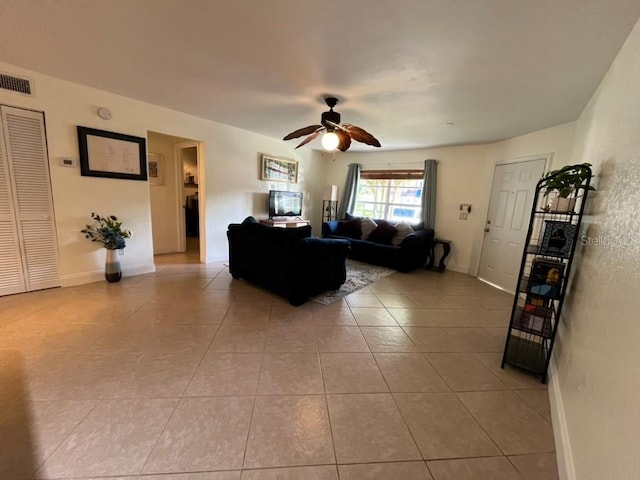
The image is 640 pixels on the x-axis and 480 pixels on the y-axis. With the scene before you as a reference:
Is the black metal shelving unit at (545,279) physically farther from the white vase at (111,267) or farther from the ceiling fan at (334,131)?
the white vase at (111,267)

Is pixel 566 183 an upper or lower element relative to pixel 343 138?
lower

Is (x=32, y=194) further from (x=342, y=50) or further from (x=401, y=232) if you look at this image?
(x=401, y=232)

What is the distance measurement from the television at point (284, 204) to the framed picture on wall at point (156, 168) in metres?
2.08

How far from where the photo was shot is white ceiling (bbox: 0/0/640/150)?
150cm

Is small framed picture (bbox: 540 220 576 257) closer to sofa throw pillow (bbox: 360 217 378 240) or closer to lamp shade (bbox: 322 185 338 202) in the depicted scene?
sofa throw pillow (bbox: 360 217 378 240)

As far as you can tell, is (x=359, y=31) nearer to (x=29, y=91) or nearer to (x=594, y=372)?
(x=594, y=372)

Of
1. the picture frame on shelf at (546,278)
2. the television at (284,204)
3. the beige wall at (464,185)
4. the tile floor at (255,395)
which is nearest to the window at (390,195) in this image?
the beige wall at (464,185)

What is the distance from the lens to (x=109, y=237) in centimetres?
322

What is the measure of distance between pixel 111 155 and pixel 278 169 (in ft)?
9.33

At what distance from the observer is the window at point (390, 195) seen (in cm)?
550

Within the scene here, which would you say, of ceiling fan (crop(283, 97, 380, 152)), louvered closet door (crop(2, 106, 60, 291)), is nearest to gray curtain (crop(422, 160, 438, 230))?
ceiling fan (crop(283, 97, 380, 152))

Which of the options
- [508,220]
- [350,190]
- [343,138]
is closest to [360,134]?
[343,138]

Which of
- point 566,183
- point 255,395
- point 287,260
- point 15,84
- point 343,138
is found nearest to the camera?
point 255,395

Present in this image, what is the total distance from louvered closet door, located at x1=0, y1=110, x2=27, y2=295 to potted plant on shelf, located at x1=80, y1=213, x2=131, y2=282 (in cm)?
59
